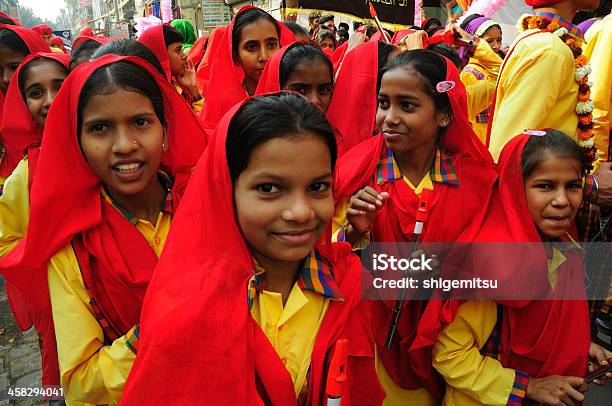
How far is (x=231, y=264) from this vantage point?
114 cm

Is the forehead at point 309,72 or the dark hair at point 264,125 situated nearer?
the dark hair at point 264,125

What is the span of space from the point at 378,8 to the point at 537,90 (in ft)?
11.9

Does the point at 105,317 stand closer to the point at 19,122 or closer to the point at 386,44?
the point at 19,122

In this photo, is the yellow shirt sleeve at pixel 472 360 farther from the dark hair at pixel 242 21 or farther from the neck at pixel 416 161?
the dark hair at pixel 242 21

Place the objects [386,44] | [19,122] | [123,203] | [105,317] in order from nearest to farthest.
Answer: [105,317] < [123,203] < [19,122] < [386,44]

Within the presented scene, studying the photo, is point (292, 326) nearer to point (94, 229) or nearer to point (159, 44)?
point (94, 229)

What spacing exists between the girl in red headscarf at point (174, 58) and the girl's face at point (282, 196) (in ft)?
8.49

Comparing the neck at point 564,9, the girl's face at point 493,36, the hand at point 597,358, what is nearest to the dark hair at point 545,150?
the hand at point 597,358

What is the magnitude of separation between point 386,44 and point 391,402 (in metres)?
1.87

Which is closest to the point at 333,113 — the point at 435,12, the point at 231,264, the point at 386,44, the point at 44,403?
the point at 386,44

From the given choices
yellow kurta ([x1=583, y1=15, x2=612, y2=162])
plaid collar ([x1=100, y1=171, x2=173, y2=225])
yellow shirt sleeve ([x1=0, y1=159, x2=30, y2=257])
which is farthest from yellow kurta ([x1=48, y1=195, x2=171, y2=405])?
yellow kurta ([x1=583, y1=15, x2=612, y2=162])

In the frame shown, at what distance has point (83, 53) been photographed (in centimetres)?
274

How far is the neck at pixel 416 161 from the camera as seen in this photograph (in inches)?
73.5

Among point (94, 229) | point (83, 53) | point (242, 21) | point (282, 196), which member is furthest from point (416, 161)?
point (83, 53)
